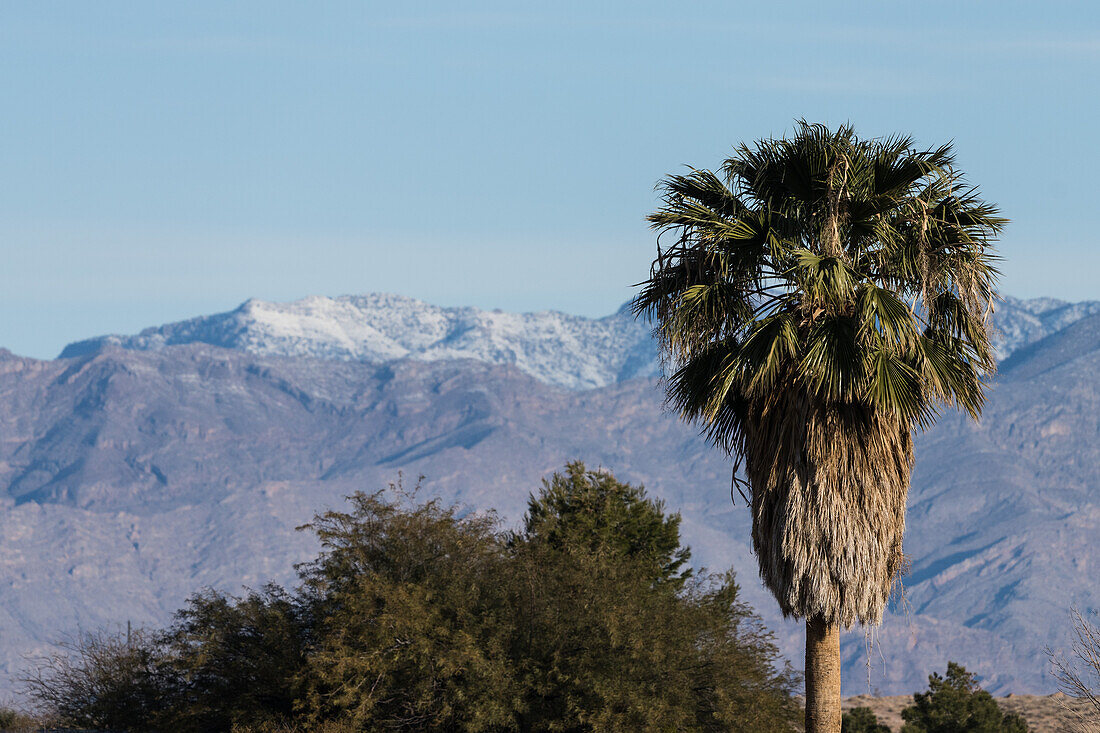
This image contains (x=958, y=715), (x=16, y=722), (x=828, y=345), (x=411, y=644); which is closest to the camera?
(x=828, y=345)

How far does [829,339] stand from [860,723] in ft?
125

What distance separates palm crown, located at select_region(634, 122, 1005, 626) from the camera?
18500 millimetres

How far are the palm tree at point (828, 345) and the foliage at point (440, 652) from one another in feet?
29.7

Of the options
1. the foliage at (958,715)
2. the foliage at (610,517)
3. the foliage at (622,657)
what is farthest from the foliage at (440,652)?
the foliage at (958,715)

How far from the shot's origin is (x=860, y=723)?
53125mm

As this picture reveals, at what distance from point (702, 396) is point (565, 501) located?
32.2 metres

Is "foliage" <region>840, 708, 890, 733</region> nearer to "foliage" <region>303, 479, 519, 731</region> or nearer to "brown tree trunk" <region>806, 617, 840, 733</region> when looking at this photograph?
"foliage" <region>303, 479, 519, 731</region>

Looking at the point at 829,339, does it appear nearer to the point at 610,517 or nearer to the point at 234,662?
the point at 234,662

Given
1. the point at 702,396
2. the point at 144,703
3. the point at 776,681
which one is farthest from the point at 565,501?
the point at 702,396

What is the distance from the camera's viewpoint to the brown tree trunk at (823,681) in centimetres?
1891

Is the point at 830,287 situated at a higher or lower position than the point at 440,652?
higher

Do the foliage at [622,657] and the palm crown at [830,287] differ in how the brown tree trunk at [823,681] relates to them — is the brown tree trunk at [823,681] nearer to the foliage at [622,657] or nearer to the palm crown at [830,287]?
the palm crown at [830,287]

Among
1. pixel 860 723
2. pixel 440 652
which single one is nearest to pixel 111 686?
pixel 440 652

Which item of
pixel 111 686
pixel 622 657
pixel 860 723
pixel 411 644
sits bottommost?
pixel 111 686
